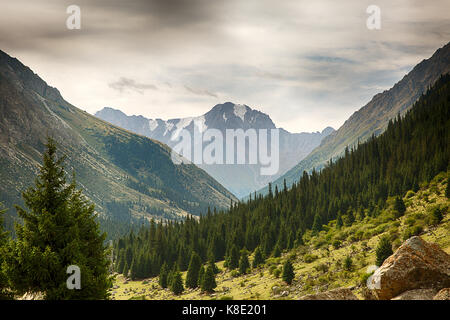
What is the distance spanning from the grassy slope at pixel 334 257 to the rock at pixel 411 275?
1535cm

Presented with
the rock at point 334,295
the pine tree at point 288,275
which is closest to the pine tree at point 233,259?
the pine tree at point 288,275

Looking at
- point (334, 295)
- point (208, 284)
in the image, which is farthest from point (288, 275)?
point (334, 295)

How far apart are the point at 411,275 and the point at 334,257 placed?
164 ft

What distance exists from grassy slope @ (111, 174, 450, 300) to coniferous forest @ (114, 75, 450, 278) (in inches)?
268

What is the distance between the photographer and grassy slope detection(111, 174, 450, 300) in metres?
53.1

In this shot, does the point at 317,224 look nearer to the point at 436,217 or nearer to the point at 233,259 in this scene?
the point at 233,259

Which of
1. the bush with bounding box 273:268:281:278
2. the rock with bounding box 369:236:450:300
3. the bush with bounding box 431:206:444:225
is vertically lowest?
the bush with bounding box 273:268:281:278

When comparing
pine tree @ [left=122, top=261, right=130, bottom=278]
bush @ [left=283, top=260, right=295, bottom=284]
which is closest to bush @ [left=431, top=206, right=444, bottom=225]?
bush @ [left=283, top=260, right=295, bottom=284]

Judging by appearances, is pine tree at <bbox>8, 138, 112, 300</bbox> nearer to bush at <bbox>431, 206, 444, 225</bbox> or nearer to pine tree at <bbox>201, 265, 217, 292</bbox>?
pine tree at <bbox>201, 265, 217, 292</bbox>

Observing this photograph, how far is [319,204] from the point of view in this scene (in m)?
116
